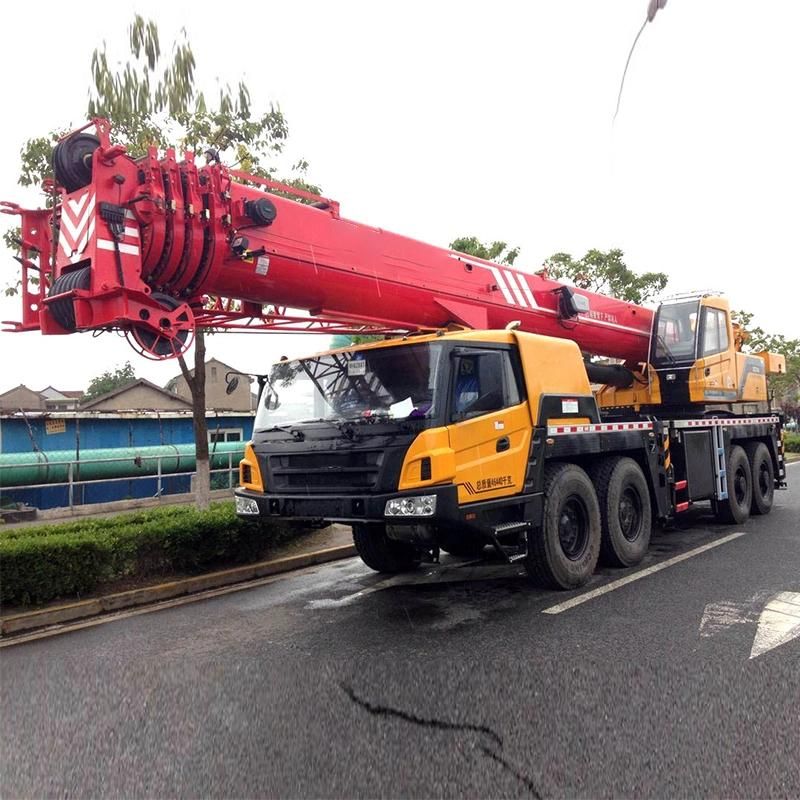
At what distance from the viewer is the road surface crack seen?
9.68 feet

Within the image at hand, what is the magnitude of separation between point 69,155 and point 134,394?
32.3 metres

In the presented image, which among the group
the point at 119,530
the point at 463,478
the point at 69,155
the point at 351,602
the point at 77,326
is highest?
the point at 69,155

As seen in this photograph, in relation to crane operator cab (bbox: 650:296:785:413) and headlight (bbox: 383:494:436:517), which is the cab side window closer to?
crane operator cab (bbox: 650:296:785:413)

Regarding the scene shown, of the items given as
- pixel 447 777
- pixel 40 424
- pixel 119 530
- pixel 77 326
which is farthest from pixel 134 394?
pixel 447 777

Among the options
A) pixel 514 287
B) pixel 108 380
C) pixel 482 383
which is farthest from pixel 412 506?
pixel 108 380

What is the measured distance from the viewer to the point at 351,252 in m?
5.92

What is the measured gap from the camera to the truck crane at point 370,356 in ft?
15.6

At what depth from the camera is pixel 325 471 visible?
18.2 ft

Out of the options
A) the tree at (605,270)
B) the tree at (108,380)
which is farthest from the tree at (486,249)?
the tree at (108,380)

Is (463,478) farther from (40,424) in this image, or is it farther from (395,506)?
(40,424)

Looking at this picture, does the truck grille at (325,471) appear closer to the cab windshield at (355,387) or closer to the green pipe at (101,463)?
the cab windshield at (355,387)

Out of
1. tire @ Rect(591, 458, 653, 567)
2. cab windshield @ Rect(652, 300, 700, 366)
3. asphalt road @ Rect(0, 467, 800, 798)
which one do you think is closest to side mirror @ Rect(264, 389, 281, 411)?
asphalt road @ Rect(0, 467, 800, 798)

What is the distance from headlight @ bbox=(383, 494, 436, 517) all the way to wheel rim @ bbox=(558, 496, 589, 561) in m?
1.75

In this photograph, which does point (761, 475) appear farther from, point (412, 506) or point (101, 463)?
point (101, 463)
